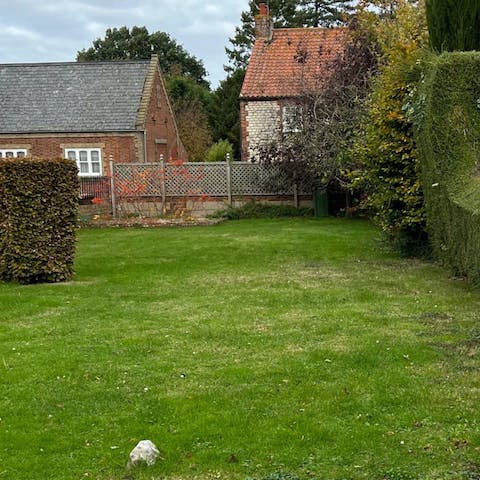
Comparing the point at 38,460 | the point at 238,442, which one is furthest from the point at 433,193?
the point at 38,460

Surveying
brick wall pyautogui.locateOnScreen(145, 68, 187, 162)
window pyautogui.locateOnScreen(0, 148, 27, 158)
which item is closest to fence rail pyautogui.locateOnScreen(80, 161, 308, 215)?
brick wall pyautogui.locateOnScreen(145, 68, 187, 162)

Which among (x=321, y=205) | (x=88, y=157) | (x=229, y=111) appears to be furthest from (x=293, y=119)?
(x=229, y=111)

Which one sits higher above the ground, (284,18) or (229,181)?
(284,18)

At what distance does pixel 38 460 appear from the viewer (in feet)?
12.5

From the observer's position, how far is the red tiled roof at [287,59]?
75.0 feet

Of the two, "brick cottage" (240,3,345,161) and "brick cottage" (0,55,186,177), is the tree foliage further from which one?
"brick cottage" (0,55,186,177)

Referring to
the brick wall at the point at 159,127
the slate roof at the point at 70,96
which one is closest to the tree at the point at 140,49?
the brick wall at the point at 159,127

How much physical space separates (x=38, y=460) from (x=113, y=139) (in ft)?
73.5

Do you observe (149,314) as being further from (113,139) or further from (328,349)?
(113,139)

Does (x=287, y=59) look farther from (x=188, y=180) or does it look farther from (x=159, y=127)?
(x=159, y=127)

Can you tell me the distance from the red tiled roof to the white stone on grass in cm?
1901

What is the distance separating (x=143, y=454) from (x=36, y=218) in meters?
6.81

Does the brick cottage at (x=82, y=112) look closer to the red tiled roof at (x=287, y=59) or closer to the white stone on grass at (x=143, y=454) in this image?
the red tiled roof at (x=287, y=59)

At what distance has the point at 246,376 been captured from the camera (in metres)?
5.15
